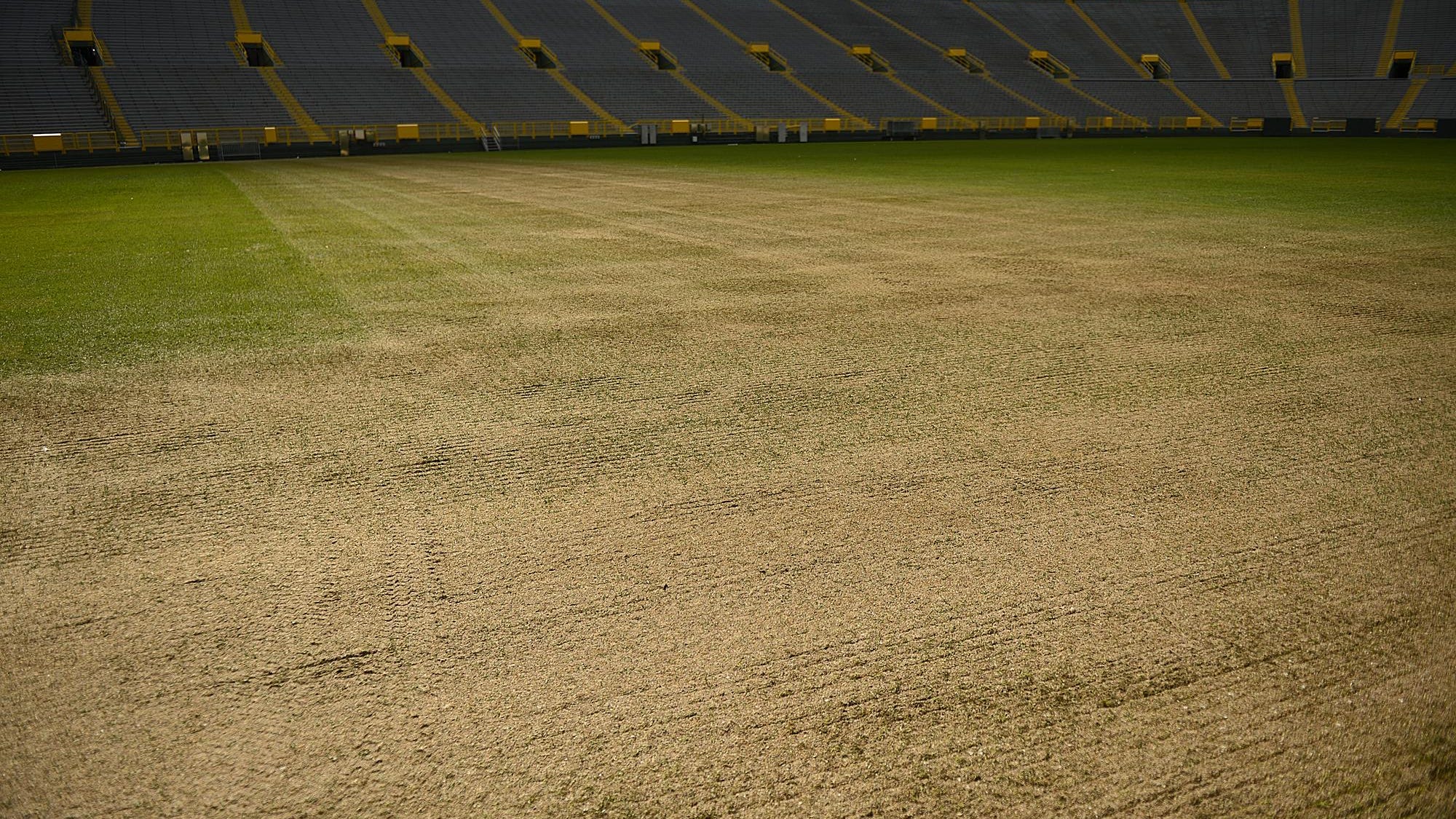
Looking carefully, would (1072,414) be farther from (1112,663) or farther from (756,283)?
(756,283)

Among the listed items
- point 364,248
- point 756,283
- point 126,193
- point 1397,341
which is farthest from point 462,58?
point 1397,341

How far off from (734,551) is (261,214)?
1251 centimetres

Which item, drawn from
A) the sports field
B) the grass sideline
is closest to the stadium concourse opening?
the grass sideline

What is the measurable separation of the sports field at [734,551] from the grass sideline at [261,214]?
131 mm

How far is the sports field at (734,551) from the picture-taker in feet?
6.13

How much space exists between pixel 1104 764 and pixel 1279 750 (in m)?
0.37

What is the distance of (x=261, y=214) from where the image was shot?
12930 millimetres

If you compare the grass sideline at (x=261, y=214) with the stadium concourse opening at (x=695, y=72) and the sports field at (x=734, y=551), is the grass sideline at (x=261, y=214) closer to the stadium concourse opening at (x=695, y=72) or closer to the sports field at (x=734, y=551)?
the sports field at (x=734, y=551)

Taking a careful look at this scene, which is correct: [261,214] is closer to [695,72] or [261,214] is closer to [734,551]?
[734,551]

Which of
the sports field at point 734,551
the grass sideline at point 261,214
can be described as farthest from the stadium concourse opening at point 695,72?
the sports field at point 734,551

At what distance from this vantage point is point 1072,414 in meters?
3.93

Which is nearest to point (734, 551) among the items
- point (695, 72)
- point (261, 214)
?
point (261, 214)

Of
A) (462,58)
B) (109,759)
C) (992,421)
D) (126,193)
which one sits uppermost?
(462,58)

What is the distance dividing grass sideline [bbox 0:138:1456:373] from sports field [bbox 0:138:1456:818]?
13cm
